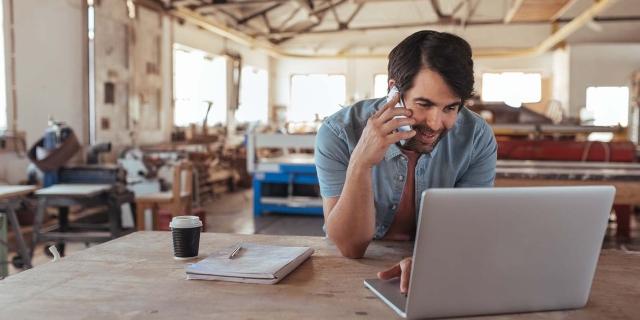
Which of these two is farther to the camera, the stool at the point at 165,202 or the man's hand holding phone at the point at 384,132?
the stool at the point at 165,202

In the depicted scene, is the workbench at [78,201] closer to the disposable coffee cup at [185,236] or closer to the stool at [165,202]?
the stool at [165,202]

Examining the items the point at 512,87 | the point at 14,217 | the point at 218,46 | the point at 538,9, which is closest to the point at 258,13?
the point at 218,46

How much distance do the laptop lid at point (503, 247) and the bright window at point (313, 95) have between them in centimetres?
1244

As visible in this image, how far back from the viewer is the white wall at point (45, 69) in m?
5.43

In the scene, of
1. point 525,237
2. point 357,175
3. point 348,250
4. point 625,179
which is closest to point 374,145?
point 357,175

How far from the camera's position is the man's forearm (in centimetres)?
149

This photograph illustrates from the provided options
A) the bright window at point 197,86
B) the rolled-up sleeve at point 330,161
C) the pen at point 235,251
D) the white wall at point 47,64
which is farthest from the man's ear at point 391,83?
the bright window at point 197,86

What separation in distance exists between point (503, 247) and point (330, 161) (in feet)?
2.59

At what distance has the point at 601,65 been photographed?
429 inches

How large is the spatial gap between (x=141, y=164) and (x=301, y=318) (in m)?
5.29

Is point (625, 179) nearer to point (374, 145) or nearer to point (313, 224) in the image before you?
point (313, 224)

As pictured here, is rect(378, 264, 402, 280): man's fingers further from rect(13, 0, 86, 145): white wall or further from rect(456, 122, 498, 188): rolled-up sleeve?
rect(13, 0, 86, 145): white wall

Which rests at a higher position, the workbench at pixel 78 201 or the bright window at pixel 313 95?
the bright window at pixel 313 95

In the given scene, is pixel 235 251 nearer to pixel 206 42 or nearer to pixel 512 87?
pixel 206 42
